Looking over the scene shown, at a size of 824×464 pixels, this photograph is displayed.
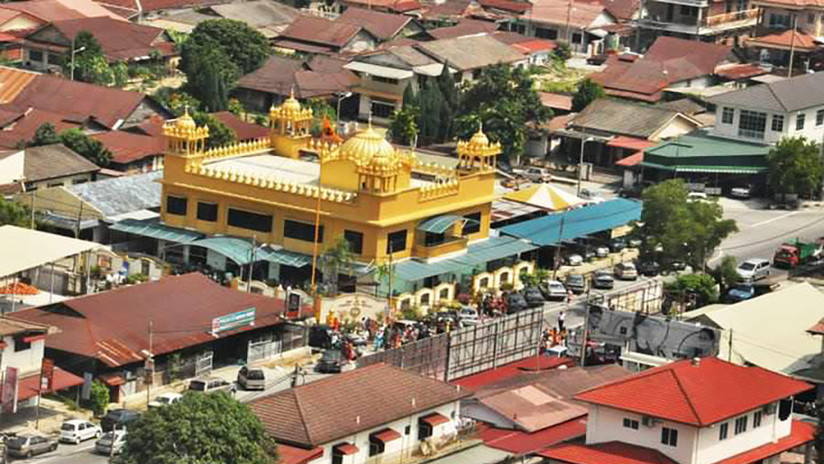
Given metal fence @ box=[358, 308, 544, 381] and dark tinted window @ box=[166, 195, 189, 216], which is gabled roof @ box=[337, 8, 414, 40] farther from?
metal fence @ box=[358, 308, 544, 381]

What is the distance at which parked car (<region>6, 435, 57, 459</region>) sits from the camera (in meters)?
64.8

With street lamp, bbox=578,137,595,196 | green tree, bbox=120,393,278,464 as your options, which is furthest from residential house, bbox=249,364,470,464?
street lamp, bbox=578,137,595,196

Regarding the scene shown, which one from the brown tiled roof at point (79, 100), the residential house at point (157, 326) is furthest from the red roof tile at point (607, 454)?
the brown tiled roof at point (79, 100)

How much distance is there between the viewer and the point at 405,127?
109562mm

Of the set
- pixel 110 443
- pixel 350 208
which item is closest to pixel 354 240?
pixel 350 208

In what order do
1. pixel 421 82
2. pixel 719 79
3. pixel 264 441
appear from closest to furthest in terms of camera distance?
pixel 264 441, pixel 421 82, pixel 719 79

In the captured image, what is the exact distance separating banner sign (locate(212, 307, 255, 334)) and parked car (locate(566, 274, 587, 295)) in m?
14.3

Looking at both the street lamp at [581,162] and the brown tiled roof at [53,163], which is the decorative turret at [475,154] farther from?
the brown tiled roof at [53,163]

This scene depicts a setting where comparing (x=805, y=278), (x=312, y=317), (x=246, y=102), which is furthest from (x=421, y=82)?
(x=312, y=317)

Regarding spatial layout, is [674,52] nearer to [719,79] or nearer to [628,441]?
[719,79]

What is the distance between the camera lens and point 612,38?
136125 millimetres

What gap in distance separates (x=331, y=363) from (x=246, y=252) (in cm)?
1075

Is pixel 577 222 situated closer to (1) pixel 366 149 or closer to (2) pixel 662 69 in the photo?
(1) pixel 366 149

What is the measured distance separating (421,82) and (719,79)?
1611 centimetres
